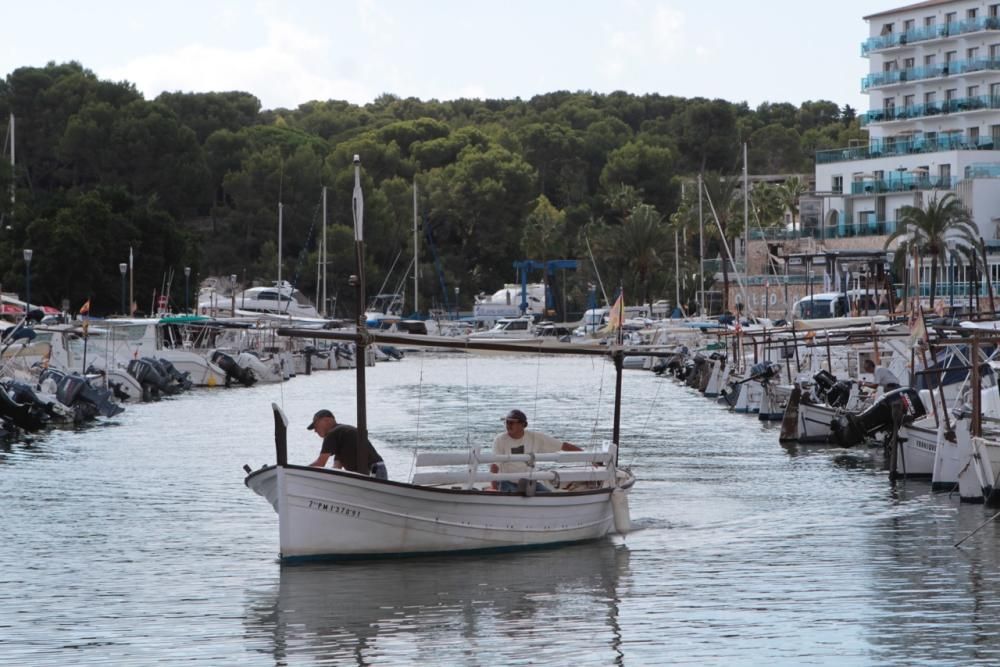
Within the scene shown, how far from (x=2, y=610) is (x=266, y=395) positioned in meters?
51.6

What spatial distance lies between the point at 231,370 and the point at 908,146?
2235 inches

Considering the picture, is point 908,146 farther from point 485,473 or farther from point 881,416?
point 485,473

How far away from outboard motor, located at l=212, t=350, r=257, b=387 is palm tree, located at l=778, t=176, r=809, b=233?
62750mm

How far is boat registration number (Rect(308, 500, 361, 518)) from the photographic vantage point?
2194 centimetres

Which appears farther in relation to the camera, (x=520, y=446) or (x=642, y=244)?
(x=642, y=244)

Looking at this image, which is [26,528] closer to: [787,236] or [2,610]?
[2,610]

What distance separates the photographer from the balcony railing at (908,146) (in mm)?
111875

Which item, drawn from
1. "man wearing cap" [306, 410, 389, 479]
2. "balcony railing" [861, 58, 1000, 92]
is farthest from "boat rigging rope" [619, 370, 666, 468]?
"balcony railing" [861, 58, 1000, 92]

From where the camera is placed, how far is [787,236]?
121312 millimetres

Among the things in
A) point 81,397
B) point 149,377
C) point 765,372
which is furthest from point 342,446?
point 149,377

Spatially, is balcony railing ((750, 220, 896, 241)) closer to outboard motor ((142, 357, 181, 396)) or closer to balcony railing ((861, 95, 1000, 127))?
balcony railing ((861, 95, 1000, 127))

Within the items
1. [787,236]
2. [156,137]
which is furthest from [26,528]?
[156,137]

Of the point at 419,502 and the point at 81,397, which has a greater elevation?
the point at 81,397

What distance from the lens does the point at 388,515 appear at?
22641mm
